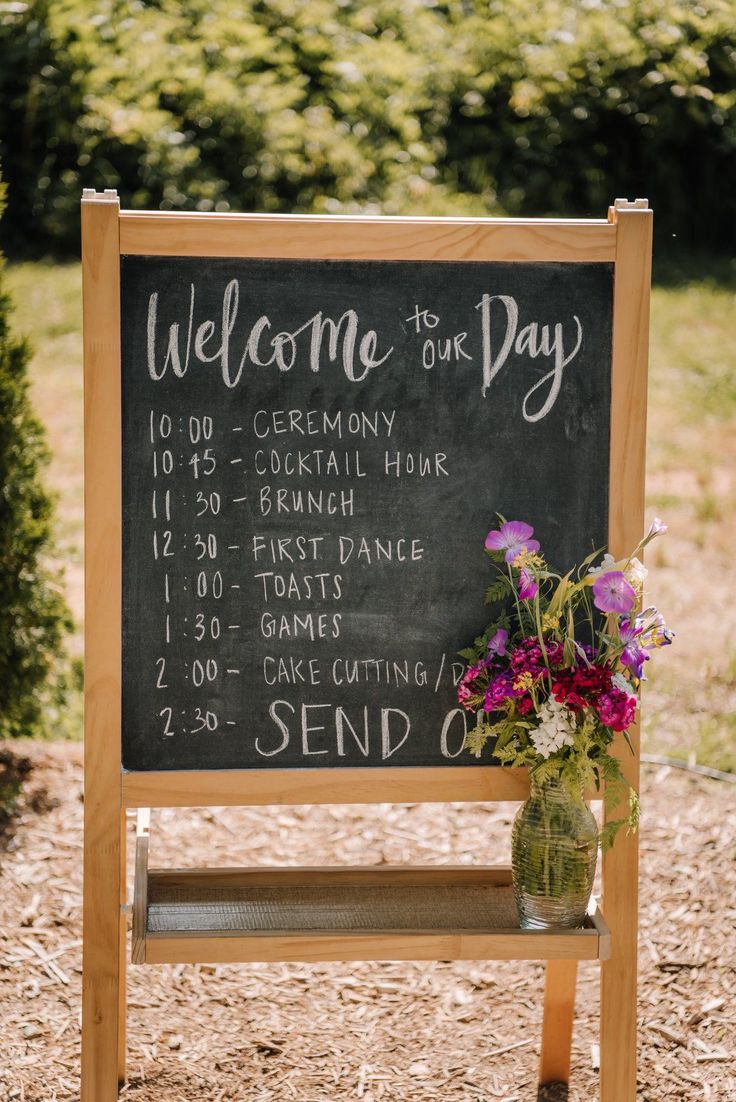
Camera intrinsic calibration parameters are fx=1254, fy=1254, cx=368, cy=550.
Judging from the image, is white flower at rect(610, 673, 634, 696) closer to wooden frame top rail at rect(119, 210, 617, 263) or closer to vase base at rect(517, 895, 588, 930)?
vase base at rect(517, 895, 588, 930)

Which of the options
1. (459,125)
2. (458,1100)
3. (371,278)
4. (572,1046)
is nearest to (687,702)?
(572,1046)

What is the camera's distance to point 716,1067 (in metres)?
2.82

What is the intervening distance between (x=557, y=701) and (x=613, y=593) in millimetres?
215

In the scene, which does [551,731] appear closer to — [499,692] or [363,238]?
[499,692]

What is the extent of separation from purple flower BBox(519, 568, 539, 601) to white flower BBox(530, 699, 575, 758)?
193 mm

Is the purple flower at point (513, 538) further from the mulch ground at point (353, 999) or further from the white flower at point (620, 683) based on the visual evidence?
the mulch ground at point (353, 999)

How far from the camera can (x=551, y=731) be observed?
7.23 ft

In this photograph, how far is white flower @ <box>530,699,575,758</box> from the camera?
2.20 metres

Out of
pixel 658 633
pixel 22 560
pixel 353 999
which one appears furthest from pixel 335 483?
pixel 22 560

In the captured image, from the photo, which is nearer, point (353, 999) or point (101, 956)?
point (101, 956)

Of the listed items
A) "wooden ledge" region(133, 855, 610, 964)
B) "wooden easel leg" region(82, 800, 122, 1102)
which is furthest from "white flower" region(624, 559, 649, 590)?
"wooden easel leg" region(82, 800, 122, 1102)

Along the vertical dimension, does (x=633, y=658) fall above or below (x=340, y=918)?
above

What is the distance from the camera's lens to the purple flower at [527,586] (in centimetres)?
224

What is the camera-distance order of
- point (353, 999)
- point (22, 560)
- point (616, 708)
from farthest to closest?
point (22, 560), point (353, 999), point (616, 708)
